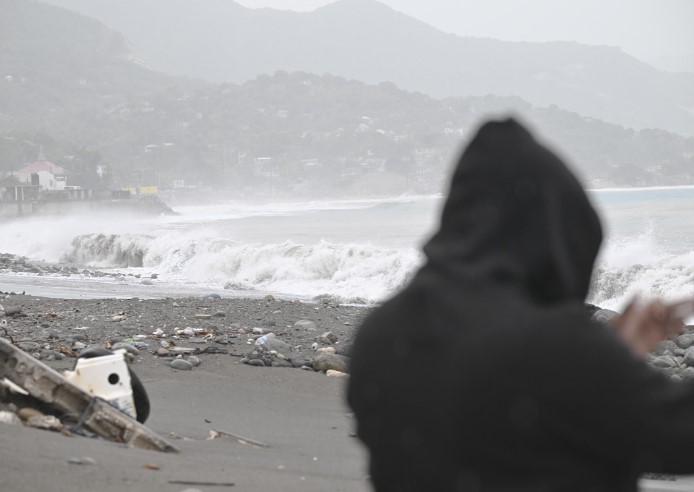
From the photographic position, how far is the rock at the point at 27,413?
5.03m

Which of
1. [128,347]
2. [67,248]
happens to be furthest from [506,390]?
[67,248]

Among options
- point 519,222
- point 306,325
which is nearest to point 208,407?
point 306,325

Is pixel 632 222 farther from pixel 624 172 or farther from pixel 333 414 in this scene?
pixel 624 172

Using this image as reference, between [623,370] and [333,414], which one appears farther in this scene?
[333,414]

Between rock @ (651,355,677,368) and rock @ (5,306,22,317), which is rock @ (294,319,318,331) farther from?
rock @ (651,355,677,368)

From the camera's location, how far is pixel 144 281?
76.8ft

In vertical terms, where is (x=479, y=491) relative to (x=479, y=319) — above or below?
below

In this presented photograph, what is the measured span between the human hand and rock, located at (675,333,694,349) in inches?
366

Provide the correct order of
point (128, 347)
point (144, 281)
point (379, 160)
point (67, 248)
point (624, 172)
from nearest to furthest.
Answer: point (128, 347) → point (144, 281) → point (67, 248) → point (624, 172) → point (379, 160)

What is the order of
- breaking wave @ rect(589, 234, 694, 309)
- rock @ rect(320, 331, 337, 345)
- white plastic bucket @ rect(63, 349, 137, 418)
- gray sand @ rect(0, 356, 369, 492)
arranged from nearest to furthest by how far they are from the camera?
gray sand @ rect(0, 356, 369, 492)
white plastic bucket @ rect(63, 349, 137, 418)
rock @ rect(320, 331, 337, 345)
breaking wave @ rect(589, 234, 694, 309)

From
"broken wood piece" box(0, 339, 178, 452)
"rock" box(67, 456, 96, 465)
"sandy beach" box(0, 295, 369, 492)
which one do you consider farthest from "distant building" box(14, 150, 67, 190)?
"rock" box(67, 456, 96, 465)

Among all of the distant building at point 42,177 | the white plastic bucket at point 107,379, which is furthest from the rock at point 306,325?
the distant building at point 42,177

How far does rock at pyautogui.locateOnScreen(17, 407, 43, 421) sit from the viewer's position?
Result: 503 cm

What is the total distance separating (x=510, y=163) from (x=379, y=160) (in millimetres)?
159752
